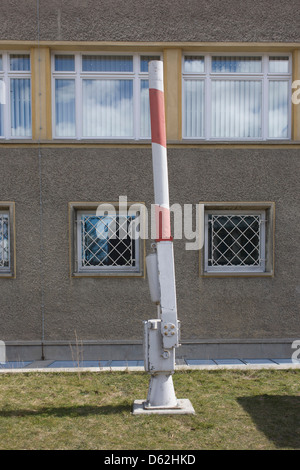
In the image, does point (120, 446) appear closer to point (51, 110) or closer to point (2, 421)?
point (2, 421)

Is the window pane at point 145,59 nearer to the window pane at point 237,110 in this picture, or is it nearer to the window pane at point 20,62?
the window pane at point 237,110

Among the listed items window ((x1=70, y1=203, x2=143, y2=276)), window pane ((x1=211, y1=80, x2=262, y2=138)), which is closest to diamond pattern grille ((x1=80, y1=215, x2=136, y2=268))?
window ((x1=70, y1=203, x2=143, y2=276))

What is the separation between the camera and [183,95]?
6.59 meters

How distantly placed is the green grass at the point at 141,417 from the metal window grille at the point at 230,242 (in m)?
2.03

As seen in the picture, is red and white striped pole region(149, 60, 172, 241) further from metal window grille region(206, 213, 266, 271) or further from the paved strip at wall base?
the paved strip at wall base

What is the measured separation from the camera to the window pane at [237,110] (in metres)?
6.68

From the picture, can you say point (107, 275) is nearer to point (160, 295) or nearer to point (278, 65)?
point (160, 295)

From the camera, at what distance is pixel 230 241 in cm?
646

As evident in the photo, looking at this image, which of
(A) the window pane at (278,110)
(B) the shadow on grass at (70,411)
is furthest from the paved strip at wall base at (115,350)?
(A) the window pane at (278,110)

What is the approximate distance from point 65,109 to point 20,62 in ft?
3.66

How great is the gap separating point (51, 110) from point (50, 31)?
1.29 m

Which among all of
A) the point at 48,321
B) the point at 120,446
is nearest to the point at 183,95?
the point at 48,321

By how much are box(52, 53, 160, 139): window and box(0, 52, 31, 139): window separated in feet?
1.64
